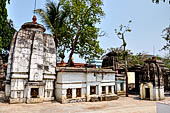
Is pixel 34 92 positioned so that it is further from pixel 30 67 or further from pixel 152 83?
pixel 152 83

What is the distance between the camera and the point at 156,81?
611 inches

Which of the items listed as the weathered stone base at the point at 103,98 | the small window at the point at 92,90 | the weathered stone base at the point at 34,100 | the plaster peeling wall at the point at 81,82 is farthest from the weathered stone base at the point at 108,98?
the weathered stone base at the point at 34,100

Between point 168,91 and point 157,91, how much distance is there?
8.58 meters

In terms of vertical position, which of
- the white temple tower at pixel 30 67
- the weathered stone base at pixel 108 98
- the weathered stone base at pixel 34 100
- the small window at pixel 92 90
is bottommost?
the weathered stone base at pixel 108 98

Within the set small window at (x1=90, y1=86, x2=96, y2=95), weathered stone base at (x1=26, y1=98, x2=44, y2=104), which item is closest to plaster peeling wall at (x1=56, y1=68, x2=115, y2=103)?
small window at (x1=90, y1=86, x2=96, y2=95)

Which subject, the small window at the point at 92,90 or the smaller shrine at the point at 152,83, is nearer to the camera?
the small window at the point at 92,90

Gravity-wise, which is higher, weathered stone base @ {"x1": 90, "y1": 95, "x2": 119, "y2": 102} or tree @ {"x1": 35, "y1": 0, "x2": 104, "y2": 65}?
tree @ {"x1": 35, "y1": 0, "x2": 104, "y2": 65}

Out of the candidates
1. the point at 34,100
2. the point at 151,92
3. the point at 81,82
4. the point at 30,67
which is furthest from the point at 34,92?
Answer: the point at 151,92

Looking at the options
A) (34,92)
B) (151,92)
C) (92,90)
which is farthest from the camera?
(151,92)

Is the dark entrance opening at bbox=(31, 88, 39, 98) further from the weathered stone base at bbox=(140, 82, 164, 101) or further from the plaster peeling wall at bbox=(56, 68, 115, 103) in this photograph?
the weathered stone base at bbox=(140, 82, 164, 101)

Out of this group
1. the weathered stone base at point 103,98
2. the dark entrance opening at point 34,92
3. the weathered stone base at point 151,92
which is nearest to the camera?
the dark entrance opening at point 34,92

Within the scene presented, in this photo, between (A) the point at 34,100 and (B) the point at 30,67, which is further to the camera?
(B) the point at 30,67

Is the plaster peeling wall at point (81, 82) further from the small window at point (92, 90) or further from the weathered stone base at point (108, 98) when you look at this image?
the weathered stone base at point (108, 98)

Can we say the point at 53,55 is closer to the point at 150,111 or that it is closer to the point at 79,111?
the point at 79,111
